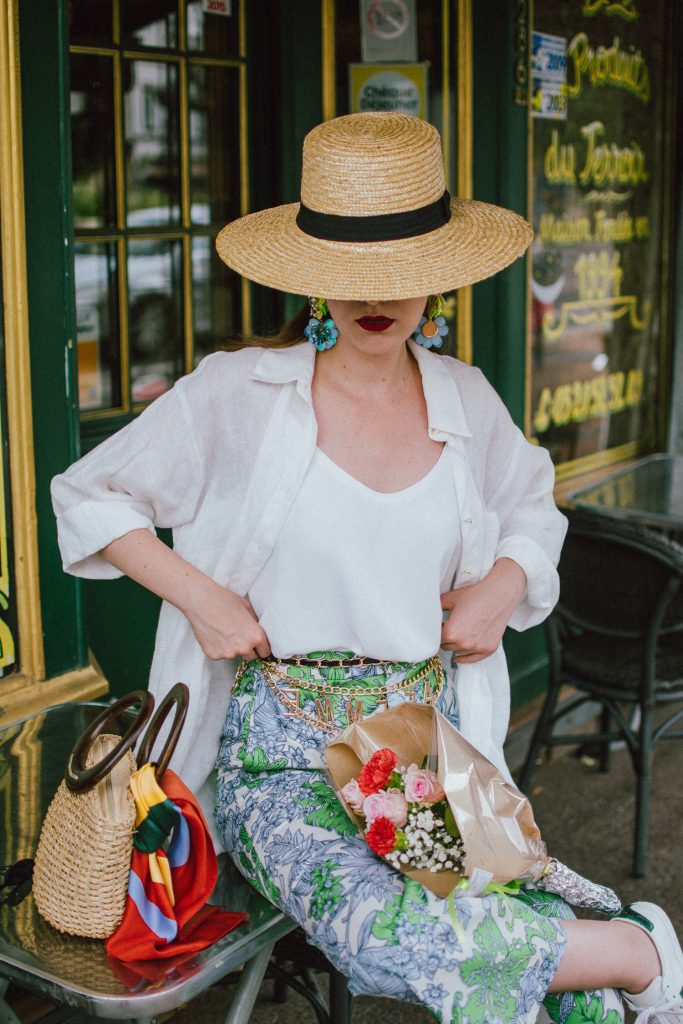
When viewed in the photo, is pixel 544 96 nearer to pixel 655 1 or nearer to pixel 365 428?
pixel 655 1

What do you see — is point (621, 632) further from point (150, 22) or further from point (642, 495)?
point (150, 22)

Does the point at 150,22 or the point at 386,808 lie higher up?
the point at 150,22

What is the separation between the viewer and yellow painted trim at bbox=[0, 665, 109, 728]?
2.69 meters

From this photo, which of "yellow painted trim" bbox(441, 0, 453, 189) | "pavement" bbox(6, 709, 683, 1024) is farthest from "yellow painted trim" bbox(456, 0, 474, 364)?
"pavement" bbox(6, 709, 683, 1024)

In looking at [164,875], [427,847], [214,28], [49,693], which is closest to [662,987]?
[427,847]

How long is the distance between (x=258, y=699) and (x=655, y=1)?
419 centimetres

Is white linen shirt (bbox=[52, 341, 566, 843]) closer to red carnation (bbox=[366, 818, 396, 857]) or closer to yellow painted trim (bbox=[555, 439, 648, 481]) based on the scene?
red carnation (bbox=[366, 818, 396, 857])

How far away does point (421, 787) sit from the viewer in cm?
195

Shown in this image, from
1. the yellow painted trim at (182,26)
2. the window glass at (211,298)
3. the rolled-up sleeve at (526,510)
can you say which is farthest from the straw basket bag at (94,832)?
the yellow painted trim at (182,26)

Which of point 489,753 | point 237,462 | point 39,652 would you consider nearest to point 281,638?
point 237,462

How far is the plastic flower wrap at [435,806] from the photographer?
6.20 ft

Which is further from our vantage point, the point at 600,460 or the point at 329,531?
the point at 600,460

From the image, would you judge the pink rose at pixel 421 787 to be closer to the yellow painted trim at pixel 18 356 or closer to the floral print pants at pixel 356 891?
the floral print pants at pixel 356 891

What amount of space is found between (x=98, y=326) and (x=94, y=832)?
79.4 inches
